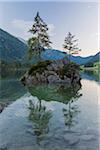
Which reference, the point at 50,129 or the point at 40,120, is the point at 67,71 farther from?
the point at 50,129

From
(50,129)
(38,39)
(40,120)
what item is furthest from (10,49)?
(50,129)

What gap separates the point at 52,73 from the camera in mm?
27203

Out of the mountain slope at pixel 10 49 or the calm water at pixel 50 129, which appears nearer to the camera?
the calm water at pixel 50 129

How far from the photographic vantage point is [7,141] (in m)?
6.41

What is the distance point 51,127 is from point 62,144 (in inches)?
71.8

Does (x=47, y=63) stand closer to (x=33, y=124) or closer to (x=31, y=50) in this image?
(x=31, y=50)

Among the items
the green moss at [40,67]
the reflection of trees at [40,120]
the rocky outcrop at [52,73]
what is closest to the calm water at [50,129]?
the reflection of trees at [40,120]

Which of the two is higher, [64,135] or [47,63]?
[47,63]

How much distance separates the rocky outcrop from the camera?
→ 87.7 feet

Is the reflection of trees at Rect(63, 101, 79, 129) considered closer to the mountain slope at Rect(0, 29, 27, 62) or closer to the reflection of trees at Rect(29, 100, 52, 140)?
the reflection of trees at Rect(29, 100, 52, 140)

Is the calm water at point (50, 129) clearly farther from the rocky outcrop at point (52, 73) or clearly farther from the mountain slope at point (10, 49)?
the mountain slope at point (10, 49)

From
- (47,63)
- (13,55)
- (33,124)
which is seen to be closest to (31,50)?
(47,63)

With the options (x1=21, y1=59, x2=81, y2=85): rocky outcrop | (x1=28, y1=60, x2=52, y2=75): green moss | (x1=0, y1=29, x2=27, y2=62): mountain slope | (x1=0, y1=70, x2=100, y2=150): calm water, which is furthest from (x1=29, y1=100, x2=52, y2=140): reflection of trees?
(x1=0, y1=29, x2=27, y2=62): mountain slope

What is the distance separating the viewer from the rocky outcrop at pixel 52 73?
87.7ft
